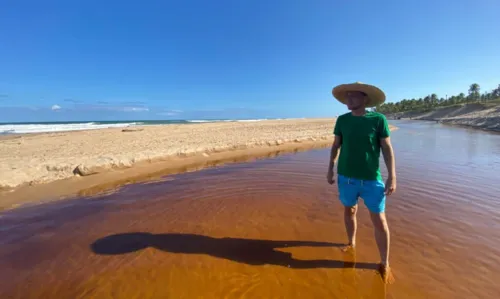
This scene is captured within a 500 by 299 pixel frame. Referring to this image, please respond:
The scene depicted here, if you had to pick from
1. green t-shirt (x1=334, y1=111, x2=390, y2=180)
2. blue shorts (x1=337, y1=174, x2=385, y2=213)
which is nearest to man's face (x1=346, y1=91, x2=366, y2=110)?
green t-shirt (x1=334, y1=111, x2=390, y2=180)

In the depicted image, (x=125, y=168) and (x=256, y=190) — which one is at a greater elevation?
(x=125, y=168)

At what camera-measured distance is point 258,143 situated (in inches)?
529

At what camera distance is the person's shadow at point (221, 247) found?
9.89 feet

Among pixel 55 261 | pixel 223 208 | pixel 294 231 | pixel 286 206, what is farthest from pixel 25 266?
pixel 286 206

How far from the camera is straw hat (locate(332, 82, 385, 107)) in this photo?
9.16ft

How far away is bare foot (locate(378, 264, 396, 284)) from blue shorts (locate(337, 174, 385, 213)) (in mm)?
685

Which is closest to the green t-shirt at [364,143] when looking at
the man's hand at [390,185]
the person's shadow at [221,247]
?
the man's hand at [390,185]

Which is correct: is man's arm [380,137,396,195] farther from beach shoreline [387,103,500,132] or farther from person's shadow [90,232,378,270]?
beach shoreline [387,103,500,132]

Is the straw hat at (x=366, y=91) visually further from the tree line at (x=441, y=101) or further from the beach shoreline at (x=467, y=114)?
the tree line at (x=441, y=101)

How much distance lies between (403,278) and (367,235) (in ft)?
3.08

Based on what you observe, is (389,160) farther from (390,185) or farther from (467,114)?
(467,114)

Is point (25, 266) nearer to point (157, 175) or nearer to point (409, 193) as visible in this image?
point (157, 175)

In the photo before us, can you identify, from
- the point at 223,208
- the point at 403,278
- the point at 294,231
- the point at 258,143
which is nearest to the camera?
the point at 403,278

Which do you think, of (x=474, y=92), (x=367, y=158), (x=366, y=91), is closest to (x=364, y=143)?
(x=367, y=158)
